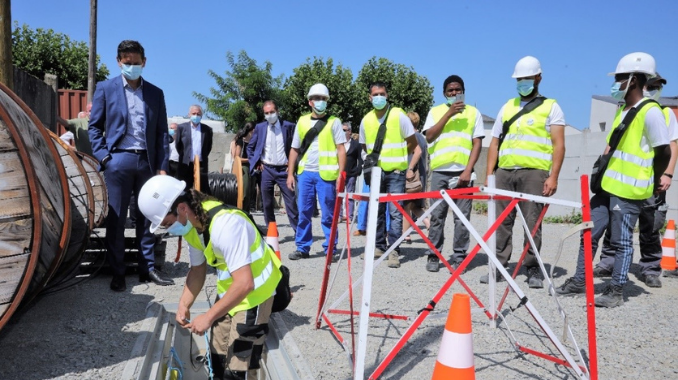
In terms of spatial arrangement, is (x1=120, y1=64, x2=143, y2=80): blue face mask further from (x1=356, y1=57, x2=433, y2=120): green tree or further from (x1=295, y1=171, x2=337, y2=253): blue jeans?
(x1=356, y1=57, x2=433, y2=120): green tree

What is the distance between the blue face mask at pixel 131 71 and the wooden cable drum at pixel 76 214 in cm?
87

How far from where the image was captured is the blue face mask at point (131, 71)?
15.9 feet

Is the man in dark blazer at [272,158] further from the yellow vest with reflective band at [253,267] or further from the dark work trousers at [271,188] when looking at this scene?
the yellow vest with reflective band at [253,267]

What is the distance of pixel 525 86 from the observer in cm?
520

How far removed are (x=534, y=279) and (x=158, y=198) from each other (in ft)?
12.7

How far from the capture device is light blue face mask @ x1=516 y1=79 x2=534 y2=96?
5180 mm

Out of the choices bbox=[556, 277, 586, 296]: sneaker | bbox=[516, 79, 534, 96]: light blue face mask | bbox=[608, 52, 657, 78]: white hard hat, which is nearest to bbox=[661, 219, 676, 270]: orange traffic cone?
bbox=[556, 277, 586, 296]: sneaker

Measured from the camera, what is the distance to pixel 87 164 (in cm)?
647

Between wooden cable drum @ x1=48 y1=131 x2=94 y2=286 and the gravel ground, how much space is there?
0.76 ft

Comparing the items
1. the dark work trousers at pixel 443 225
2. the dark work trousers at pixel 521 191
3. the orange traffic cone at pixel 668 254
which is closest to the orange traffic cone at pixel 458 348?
the dark work trousers at pixel 521 191

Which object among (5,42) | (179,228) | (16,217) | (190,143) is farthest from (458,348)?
(190,143)

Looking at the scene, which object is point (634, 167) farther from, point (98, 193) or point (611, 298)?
point (98, 193)

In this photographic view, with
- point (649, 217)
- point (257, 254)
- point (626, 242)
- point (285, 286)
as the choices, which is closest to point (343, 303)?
point (285, 286)

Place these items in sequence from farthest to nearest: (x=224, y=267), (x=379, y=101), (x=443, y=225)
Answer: (x=379, y=101) → (x=443, y=225) → (x=224, y=267)
